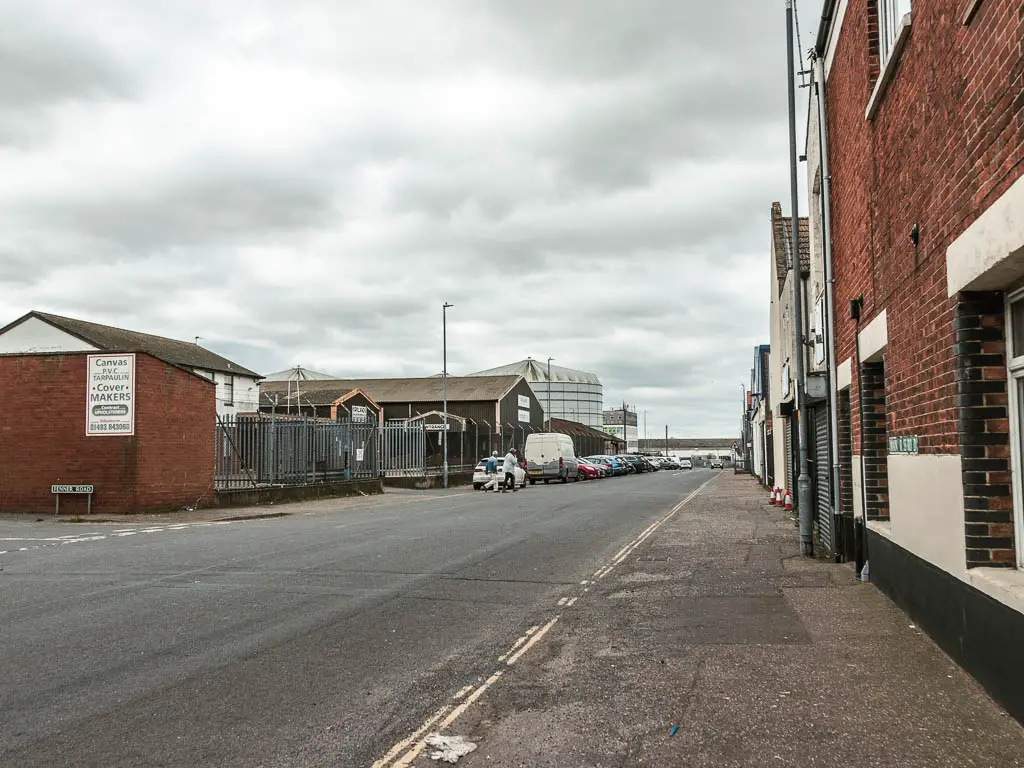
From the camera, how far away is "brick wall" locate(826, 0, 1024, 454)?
4.91 m

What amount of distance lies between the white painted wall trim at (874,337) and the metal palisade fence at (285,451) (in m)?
19.1

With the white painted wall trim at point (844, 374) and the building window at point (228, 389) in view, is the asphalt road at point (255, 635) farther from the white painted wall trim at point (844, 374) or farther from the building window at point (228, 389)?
the building window at point (228, 389)

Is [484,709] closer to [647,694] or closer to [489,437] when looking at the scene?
[647,694]

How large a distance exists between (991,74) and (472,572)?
793 centimetres

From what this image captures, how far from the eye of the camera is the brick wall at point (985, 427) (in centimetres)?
540

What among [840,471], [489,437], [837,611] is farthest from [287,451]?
[489,437]

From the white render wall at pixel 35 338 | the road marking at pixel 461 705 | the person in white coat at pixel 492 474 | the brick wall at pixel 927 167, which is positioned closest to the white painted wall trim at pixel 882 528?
the brick wall at pixel 927 167

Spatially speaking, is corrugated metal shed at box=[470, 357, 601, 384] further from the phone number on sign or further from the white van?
the phone number on sign

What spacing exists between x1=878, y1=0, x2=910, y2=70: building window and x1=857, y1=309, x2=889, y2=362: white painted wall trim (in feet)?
7.86

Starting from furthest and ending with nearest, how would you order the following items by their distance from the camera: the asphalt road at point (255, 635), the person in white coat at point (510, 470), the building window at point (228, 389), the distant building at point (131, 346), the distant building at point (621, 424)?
1. the distant building at point (621, 424)
2. the building window at point (228, 389)
3. the distant building at point (131, 346)
4. the person in white coat at point (510, 470)
5. the asphalt road at point (255, 635)

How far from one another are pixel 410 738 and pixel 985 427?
13.1 feet

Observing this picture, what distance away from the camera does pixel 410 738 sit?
183 inches

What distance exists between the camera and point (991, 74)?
195 inches

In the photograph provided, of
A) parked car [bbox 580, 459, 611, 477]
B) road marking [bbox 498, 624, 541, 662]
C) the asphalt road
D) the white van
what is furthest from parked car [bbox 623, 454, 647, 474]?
road marking [bbox 498, 624, 541, 662]
